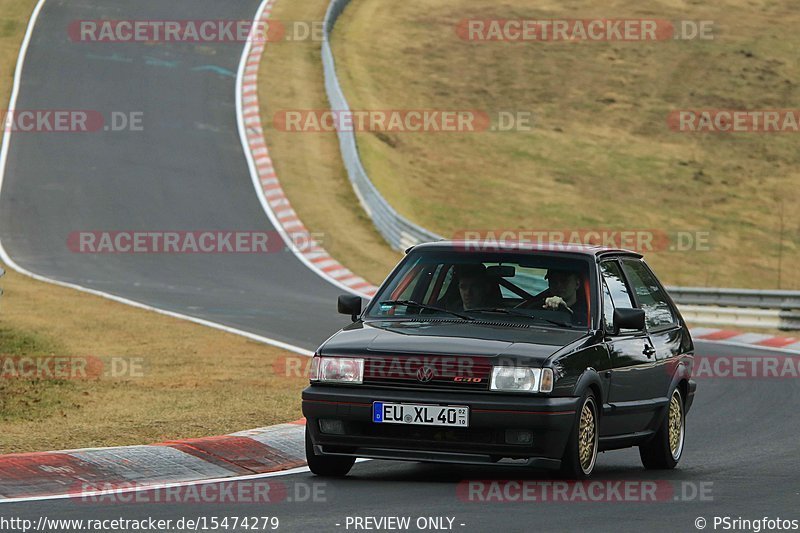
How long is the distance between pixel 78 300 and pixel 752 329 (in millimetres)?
10525

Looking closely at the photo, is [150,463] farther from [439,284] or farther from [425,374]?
[439,284]

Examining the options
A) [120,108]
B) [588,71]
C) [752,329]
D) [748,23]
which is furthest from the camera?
[748,23]

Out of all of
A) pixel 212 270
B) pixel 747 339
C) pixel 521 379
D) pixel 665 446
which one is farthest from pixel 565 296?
pixel 212 270

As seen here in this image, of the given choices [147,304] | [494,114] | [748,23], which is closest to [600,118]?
[494,114]

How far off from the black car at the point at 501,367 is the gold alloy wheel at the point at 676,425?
2 cm

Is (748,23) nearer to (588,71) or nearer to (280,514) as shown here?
(588,71)

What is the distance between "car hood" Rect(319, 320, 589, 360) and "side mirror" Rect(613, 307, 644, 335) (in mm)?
261

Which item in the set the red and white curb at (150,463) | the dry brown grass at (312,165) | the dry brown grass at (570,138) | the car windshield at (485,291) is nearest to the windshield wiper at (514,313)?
the car windshield at (485,291)

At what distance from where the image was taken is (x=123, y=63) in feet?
139

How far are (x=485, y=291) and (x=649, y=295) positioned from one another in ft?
5.37

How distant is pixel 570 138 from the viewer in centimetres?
4225

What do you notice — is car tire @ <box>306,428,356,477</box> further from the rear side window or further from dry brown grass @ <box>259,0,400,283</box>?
dry brown grass @ <box>259,0,400,283</box>

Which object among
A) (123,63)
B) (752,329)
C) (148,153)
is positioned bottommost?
(752,329)

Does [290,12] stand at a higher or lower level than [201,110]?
higher
